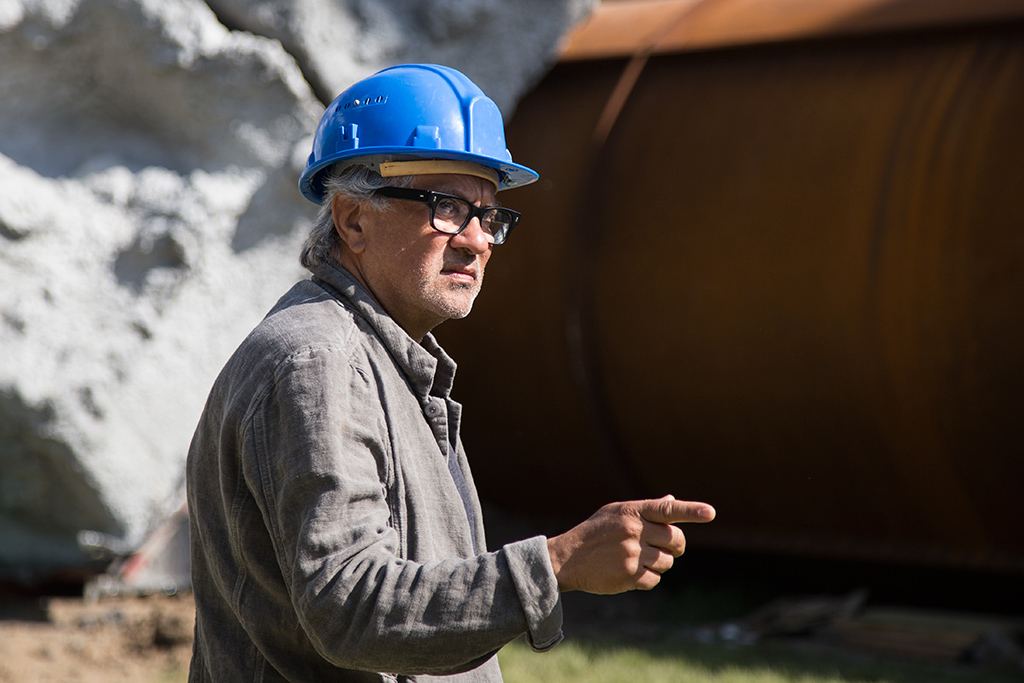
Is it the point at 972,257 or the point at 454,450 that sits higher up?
the point at 972,257

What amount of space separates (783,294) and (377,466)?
302cm

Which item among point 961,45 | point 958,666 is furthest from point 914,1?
point 958,666

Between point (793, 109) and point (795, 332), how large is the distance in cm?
88

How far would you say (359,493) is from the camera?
3.82ft

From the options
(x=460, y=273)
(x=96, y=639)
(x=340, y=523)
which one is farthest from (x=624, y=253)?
(x=340, y=523)

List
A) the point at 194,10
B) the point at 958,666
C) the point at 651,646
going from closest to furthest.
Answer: the point at 194,10 < the point at 958,666 < the point at 651,646

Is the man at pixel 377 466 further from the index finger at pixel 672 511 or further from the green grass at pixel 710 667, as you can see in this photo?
the green grass at pixel 710 667

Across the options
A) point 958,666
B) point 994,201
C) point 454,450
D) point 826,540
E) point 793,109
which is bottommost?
point 958,666

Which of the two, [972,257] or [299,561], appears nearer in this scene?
[299,561]

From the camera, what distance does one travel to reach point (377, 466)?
1256mm

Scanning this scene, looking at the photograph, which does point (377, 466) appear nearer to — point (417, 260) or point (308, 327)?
point (308, 327)

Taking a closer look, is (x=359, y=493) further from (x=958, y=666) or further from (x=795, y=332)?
(x=958, y=666)

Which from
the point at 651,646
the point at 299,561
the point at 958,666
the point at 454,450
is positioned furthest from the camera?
the point at 651,646

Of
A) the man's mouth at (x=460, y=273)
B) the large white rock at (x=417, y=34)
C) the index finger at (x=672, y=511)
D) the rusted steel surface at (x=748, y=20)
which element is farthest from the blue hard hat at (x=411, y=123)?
the rusted steel surface at (x=748, y=20)
